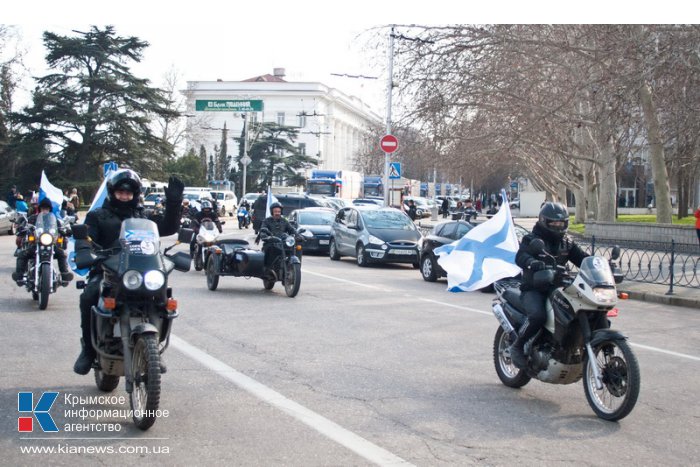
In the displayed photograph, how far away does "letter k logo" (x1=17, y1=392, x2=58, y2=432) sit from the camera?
20.5 feet

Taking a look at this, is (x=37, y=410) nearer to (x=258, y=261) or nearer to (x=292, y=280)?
(x=292, y=280)

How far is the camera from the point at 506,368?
8.16 meters

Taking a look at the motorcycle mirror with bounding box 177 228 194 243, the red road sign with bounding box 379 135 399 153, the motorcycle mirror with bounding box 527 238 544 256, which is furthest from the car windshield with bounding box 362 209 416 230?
the motorcycle mirror with bounding box 177 228 194 243

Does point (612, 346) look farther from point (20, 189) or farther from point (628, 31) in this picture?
point (20, 189)

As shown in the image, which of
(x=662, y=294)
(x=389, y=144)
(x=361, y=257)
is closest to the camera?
(x=662, y=294)

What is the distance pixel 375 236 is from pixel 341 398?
16.6 m

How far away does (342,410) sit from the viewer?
6957 mm

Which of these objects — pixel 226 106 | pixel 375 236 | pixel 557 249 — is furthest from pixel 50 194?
pixel 226 106

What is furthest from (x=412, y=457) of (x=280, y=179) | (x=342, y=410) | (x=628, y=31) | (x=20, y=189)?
(x=280, y=179)

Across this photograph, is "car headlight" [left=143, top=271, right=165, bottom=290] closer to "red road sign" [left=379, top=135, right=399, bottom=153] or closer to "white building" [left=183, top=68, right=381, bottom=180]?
"red road sign" [left=379, top=135, right=399, bottom=153]

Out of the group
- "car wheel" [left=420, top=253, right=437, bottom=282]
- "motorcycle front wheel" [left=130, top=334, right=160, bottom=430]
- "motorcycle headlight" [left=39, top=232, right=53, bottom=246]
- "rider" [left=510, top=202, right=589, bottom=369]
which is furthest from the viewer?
"car wheel" [left=420, top=253, right=437, bottom=282]

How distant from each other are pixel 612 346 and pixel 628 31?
16516 millimetres

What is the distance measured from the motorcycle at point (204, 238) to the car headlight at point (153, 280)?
12430mm

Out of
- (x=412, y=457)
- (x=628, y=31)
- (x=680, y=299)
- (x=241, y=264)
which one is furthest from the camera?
(x=628, y=31)
